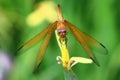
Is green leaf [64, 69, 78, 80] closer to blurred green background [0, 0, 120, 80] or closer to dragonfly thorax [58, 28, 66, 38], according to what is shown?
dragonfly thorax [58, 28, 66, 38]

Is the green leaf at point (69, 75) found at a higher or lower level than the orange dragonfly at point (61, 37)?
lower

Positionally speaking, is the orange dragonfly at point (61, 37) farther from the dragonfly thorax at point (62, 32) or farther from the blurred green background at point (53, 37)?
the blurred green background at point (53, 37)

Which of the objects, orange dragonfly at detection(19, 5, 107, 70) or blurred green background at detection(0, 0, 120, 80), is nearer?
orange dragonfly at detection(19, 5, 107, 70)

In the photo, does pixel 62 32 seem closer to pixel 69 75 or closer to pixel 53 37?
pixel 69 75

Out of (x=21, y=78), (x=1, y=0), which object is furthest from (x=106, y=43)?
(x=1, y=0)

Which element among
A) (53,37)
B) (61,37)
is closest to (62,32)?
(61,37)

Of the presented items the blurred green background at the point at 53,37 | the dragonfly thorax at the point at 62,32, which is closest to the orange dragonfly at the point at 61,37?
the dragonfly thorax at the point at 62,32

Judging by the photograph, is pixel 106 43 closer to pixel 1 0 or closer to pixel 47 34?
pixel 1 0

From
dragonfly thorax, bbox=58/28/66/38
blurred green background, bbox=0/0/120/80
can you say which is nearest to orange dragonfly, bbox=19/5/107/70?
dragonfly thorax, bbox=58/28/66/38
